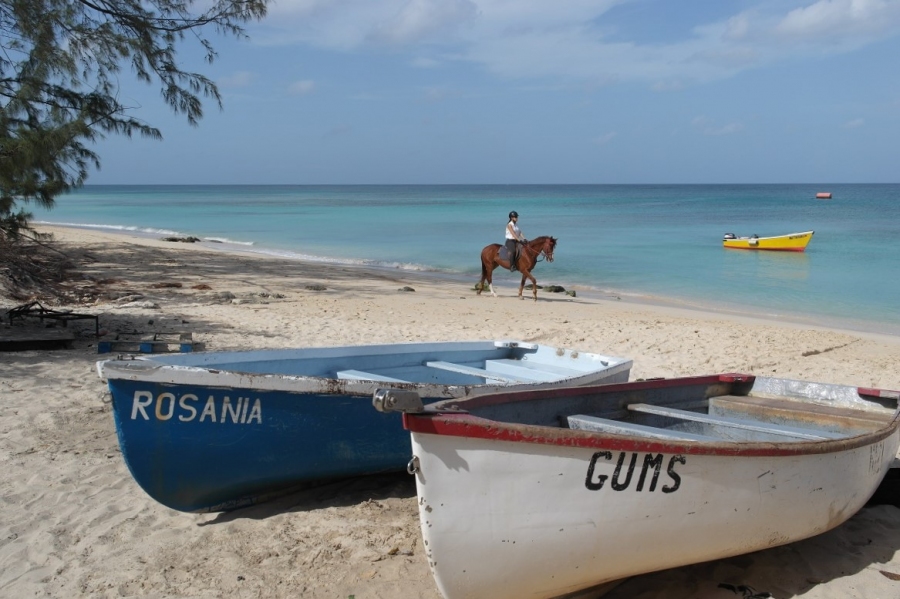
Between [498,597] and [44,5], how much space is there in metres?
11.1

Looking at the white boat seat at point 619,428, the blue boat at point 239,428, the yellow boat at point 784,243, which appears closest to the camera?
the white boat seat at point 619,428

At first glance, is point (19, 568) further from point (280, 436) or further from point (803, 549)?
point (803, 549)

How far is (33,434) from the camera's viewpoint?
20.8 ft

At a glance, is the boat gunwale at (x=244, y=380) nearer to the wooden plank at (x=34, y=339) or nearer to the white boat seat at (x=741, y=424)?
the white boat seat at (x=741, y=424)

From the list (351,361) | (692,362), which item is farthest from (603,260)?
(351,361)

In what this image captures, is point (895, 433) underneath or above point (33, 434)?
above

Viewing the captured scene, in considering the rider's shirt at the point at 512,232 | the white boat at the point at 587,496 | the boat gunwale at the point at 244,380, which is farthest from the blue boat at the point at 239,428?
the rider's shirt at the point at 512,232

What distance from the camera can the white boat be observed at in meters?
3.63

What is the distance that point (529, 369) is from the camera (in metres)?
7.14

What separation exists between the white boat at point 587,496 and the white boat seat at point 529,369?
2.36m

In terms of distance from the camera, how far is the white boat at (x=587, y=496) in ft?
11.9

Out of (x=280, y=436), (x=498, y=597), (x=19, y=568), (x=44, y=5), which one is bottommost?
(x=19, y=568)

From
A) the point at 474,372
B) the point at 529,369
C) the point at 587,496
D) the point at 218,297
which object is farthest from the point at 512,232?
the point at 587,496

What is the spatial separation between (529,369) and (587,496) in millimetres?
3421
